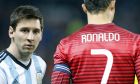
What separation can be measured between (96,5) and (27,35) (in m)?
0.85

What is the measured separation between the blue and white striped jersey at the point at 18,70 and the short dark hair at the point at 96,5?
101 cm

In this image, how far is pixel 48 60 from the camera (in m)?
10.2

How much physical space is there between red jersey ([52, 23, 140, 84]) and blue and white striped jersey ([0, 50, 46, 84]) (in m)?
0.72

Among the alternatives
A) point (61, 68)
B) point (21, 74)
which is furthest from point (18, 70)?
point (61, 68)

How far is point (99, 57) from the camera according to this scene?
3154 millimetres

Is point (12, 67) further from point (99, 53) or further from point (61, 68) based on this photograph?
point (99, 53)

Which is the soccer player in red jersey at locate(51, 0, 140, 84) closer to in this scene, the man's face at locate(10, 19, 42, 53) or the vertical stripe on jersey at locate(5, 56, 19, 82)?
the man's face at locate(10, 19, 42, 53)

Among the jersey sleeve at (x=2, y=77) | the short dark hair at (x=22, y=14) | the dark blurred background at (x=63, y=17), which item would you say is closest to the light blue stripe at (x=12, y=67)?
the jersey sleeve at (x=2, y=77)

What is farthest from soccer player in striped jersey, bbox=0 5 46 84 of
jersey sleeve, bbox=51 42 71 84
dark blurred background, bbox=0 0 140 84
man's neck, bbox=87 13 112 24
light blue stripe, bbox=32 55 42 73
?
dark blurred background, bbox=0 0 140 84

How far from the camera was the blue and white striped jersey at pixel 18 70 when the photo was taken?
12.6 ft

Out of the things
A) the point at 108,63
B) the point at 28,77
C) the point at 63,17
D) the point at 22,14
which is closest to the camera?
the point at 108,63

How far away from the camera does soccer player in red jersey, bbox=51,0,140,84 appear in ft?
10.2

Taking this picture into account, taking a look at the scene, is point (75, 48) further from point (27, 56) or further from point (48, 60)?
point (48, 60)

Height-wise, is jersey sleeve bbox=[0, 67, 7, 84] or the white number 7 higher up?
the white number 7
